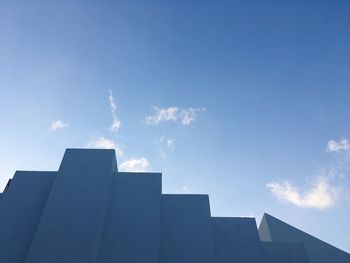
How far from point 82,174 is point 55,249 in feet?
15.7

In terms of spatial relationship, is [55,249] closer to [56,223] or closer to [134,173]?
[56,223]

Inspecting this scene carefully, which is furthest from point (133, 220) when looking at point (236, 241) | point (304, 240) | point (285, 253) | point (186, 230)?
point (304, 240)

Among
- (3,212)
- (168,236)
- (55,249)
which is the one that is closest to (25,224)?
(3,212)

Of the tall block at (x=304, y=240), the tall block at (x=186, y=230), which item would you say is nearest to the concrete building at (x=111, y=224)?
the tall block at (x=186, y=230)

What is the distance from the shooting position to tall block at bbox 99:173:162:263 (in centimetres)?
1639

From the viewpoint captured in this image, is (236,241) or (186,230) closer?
(186,230)

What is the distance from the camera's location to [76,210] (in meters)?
17.3

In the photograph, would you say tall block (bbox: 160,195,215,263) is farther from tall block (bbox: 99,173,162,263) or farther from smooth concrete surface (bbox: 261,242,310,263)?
smooth concrete surface (bbox: 261,242,310,263)

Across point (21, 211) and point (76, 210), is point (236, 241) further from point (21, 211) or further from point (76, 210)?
point (21, 211)

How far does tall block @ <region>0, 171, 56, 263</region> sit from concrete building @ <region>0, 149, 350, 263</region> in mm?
56

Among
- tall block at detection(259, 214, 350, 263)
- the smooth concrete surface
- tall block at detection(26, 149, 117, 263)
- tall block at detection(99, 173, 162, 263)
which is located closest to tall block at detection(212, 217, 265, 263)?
the smooth concrete surface

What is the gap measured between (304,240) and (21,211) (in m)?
20.5

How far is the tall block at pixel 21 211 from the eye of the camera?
660 inches

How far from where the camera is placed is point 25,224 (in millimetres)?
17734
